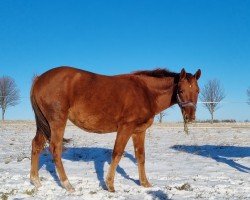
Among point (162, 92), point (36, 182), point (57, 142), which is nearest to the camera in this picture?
point (57, 142)

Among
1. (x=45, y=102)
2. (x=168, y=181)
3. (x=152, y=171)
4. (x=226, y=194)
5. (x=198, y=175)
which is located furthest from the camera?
(x=152, y=171)

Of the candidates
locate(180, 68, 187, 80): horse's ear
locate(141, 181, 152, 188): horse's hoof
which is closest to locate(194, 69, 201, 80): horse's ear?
locate(180, 68, 187, 80): horse's ear

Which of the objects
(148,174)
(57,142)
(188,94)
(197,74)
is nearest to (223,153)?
(148,174)

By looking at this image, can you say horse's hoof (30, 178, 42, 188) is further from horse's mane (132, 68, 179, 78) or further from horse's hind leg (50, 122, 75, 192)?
horse's mane (132, 68, 179, 78)

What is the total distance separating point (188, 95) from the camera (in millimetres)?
7328

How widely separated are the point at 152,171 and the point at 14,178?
3441 millimetres

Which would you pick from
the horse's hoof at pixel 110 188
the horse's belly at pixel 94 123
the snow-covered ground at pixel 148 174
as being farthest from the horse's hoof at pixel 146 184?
the horse's belly at pixel 94 123

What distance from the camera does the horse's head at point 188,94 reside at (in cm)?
729

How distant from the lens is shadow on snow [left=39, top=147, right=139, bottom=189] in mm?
8477

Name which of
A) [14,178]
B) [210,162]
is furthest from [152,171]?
[14,178]

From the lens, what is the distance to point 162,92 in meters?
7.95

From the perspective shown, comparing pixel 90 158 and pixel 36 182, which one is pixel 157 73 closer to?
pixel 36 182

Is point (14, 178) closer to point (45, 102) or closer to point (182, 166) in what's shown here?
point (45, 102)

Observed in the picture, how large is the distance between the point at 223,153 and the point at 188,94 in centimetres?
550
